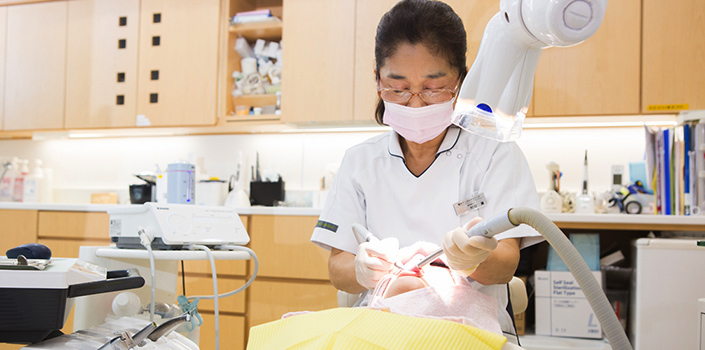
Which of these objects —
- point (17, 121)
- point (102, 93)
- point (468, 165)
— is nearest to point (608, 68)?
point (468, 165)

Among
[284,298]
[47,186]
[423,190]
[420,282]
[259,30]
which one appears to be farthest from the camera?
[47,186]

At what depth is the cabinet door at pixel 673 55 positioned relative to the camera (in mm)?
2303

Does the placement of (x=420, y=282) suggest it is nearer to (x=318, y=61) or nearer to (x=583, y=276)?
(x=583, y=276)

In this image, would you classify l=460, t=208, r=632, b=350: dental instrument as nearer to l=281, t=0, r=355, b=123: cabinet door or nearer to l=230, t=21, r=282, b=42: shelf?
l=281, t=0, r=355, b=123: cabinet door

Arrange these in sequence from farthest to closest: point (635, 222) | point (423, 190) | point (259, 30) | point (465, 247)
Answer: point (259, 30) < point (635, 222) < point (423, 190) < point (465, 247)

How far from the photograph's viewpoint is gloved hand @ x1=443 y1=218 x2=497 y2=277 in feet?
2.30

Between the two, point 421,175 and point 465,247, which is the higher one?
point 421,175

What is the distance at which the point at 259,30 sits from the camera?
2918 millimetres

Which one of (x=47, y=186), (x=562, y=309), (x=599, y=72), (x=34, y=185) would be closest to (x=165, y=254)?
(x=562, y=309)

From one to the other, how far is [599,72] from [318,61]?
1322mm

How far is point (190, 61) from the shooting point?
9.54 feet

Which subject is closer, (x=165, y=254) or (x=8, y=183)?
(x=165, y=254)

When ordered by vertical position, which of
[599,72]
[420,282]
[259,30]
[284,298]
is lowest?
[284,298]

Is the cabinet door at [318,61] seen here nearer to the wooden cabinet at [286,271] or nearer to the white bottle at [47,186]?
the wooden cabinet at [286,271]
